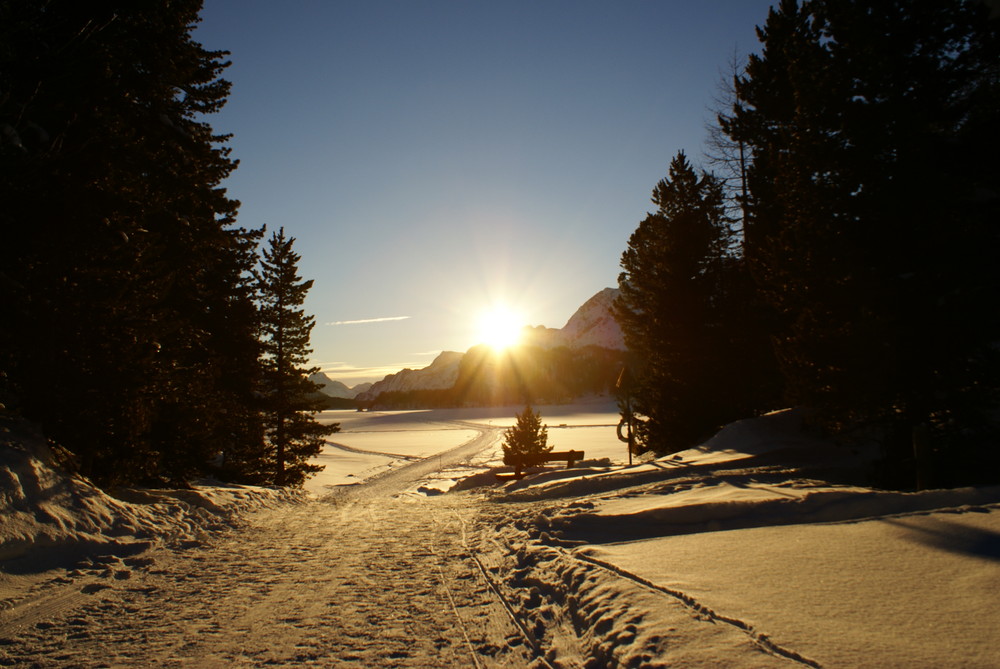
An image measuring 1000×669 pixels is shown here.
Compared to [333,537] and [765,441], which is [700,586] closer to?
[333,537]

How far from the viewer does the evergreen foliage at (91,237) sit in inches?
339

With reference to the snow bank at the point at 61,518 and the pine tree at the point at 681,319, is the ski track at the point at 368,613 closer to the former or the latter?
the snow bank at the point at 61,518

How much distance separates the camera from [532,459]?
24.8 meters

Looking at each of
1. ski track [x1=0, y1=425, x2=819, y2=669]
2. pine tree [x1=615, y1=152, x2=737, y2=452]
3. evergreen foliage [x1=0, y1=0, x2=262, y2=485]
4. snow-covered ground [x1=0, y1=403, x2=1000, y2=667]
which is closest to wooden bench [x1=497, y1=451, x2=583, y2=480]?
pine tree [x1=615, y1=152, x2=737, y2=452]

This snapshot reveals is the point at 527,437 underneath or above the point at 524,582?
underneath

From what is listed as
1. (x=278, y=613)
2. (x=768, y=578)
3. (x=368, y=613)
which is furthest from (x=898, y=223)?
(x=278, y=613)

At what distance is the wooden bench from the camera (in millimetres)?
23452

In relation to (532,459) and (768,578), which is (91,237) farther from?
(532,459)

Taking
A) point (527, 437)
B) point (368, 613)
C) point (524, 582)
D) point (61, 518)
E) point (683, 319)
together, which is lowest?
point (527, 437)

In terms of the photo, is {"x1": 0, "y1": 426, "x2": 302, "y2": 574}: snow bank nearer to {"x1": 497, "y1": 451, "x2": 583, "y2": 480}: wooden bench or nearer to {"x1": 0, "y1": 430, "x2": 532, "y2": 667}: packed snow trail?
{"x1": 0, "y1": 430, "x2": 532, "y2": 667}: packed snow trail

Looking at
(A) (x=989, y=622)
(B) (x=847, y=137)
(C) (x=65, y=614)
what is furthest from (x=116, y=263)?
(B) (x=847, y=137)

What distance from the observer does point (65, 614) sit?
501 centimetres

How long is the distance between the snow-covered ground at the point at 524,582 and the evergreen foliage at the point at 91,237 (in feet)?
4.80

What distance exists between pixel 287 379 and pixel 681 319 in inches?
695
